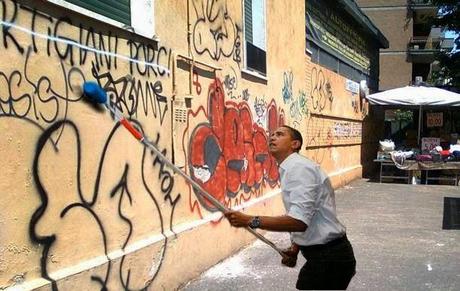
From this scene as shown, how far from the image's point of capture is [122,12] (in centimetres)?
450

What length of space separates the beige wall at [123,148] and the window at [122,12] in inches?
2.6

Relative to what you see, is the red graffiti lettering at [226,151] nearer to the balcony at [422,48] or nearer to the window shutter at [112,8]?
the window shutter at [112,8]

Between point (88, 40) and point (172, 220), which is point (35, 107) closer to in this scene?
point (88, 40)

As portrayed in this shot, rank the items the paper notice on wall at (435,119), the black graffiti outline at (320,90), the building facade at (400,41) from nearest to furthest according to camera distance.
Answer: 1. the black graffiti outline at (320,90)
2. the paper notice on wall at (435,119)
3. the building facade at (400,41)

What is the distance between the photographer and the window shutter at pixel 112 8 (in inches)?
158

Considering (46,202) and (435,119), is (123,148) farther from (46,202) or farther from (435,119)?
(435,119)

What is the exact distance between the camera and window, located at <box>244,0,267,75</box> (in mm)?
7207

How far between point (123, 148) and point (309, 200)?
1.92 meters

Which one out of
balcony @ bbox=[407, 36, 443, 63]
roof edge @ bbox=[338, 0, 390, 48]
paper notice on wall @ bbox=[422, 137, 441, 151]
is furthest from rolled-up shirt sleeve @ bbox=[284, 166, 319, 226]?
balcony @ bbox=[407, 36, 443, 63]

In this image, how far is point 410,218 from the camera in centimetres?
897

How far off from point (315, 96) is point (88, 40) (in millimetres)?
7953

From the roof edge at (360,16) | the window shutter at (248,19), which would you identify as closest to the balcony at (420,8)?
the roof edge at (360,16)

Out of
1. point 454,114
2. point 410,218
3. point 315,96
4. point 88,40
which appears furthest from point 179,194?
point 454,114

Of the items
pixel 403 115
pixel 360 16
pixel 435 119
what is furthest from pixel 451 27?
pixel 403 115
